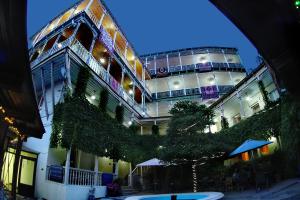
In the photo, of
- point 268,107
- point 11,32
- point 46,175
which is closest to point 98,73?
point 46,175

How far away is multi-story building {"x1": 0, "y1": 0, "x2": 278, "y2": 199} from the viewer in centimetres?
1383

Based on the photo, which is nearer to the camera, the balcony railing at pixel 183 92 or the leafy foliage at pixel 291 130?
the leafy foliage at pixel 291 130

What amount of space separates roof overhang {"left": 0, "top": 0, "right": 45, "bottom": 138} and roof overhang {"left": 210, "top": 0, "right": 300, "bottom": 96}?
2429 mm

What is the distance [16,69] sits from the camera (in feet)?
13.7

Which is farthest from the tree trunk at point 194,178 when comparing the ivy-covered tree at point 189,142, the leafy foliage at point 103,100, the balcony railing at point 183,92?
the balcony railing at point 183,92

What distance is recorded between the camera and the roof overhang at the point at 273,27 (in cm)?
269

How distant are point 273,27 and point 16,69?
392 centimetres

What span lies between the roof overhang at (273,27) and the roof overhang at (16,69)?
7.97 feet

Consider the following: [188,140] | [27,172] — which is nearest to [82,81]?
[27,172]

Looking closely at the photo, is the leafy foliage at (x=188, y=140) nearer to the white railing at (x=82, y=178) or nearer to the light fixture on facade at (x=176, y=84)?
the white railing at (x=82, y=178)

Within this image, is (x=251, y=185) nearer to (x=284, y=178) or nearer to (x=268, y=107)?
(x=284, y=178)

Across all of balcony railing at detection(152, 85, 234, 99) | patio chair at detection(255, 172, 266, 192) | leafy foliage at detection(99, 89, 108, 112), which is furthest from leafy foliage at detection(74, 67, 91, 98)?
balcony railing at detection(152, 85, 234, 99)

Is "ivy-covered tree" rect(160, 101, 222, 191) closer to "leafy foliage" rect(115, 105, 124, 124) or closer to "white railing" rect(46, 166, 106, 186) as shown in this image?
"leafy foliage" rect(115, 105, 124, 124)

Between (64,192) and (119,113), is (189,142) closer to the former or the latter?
(119,113)
